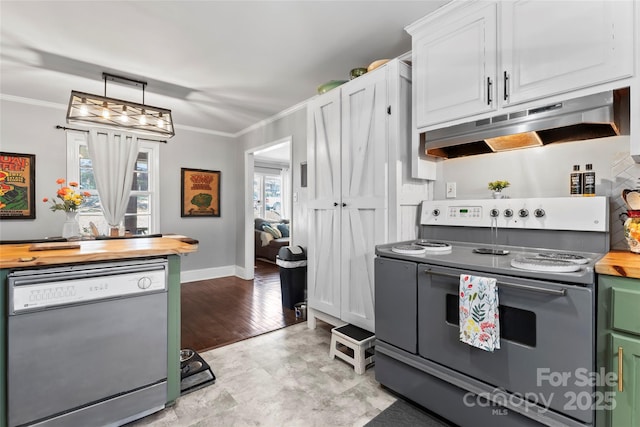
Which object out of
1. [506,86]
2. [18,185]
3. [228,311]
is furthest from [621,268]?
[18,185]

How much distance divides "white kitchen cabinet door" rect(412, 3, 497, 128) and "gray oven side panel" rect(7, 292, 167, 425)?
2.10 meters

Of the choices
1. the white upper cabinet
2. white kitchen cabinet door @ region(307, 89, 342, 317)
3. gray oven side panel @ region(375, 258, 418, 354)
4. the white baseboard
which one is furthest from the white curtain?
the white upper cabinet

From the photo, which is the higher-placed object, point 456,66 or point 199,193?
point 456,66

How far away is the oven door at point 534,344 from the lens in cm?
120

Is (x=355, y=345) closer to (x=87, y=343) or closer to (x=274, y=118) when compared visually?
(x=87, y=343)

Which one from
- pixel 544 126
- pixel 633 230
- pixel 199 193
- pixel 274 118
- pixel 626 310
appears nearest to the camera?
pixel 626 310

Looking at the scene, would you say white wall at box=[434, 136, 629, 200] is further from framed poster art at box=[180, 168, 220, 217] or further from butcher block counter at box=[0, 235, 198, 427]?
framed poster art at box=[180, 168, 220, 217]

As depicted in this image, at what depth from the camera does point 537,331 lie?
4.32 ft

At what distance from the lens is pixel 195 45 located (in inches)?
98.8

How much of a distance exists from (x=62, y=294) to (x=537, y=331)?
2.20 m

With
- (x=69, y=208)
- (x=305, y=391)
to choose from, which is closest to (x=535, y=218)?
(x=305, y=391)

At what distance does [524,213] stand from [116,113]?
3.40 m

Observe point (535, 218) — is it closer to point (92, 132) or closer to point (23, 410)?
point (23, 410)

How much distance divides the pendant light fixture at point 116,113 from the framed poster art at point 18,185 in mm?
1492
